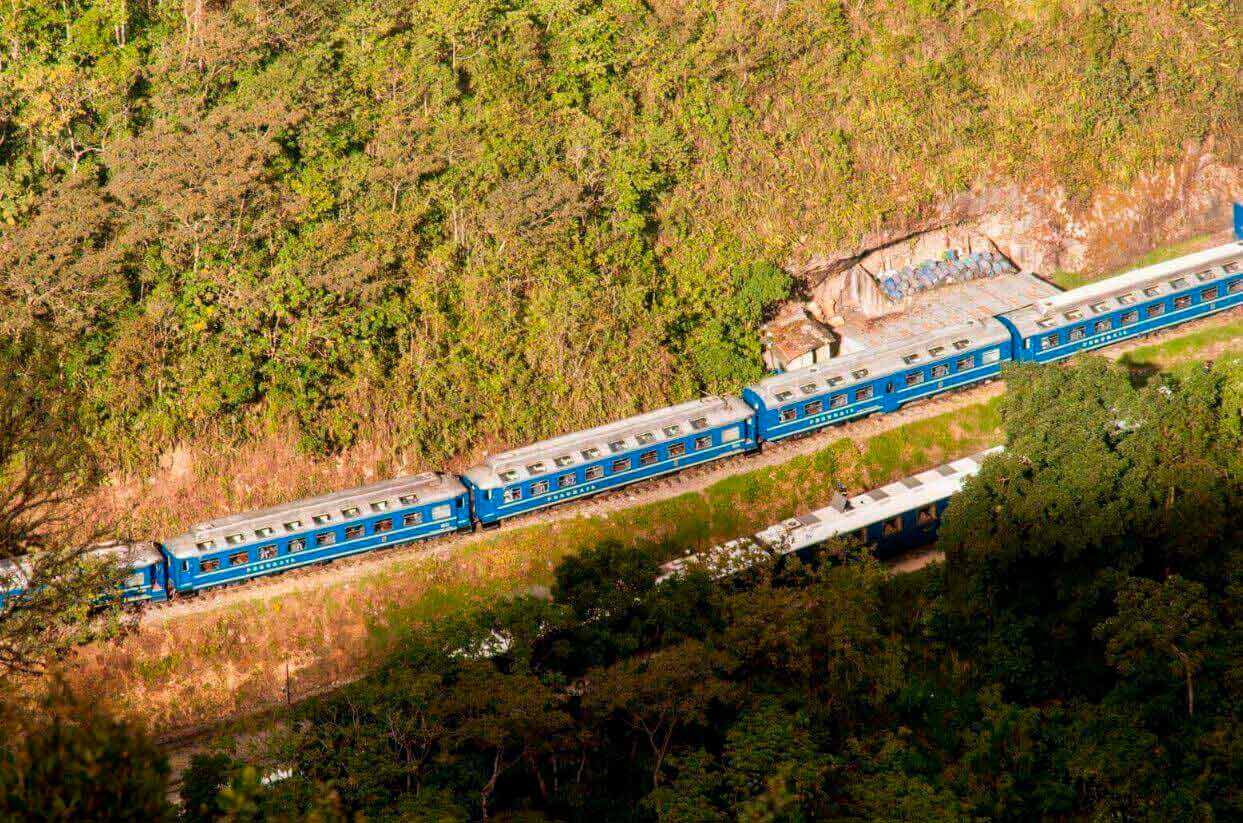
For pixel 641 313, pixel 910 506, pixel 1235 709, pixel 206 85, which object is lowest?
pixel 1235 709

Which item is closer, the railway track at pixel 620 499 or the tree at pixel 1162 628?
the tree at pixel 1162 628

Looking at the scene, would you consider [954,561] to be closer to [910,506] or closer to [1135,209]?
[910,506]

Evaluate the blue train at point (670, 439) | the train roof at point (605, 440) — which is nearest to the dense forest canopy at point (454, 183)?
the train roof at point (605, 440)

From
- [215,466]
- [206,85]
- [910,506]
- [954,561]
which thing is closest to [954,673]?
[954,561]

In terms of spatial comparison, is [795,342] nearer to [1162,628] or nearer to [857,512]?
[857,512]

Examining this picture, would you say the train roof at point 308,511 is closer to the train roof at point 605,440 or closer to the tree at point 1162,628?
the train roof at point 605,440

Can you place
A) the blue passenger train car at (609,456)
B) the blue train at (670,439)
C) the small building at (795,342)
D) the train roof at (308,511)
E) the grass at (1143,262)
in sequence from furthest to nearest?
the grass at (1143,262)
the small building at (795,342)
the blue passenger train car at (609,456)
the blue train at (670,439)
the train roof at (308,511)
